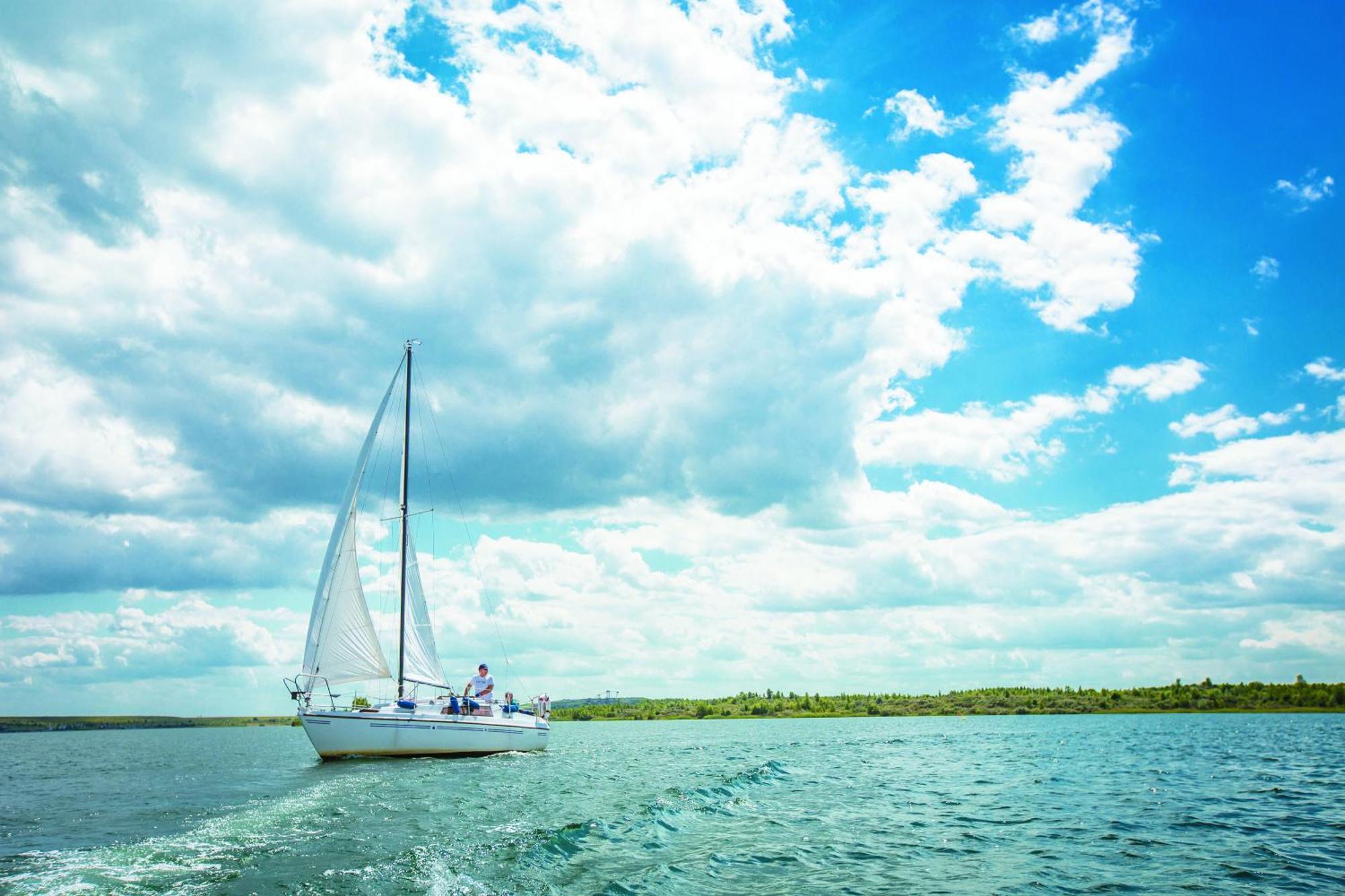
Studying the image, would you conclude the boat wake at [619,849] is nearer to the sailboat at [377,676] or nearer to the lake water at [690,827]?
the lake water at [690,827]

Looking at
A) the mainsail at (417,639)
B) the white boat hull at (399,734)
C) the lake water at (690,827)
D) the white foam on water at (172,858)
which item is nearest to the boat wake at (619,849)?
the lake water at (690,827)

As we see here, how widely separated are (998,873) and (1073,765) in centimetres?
3194

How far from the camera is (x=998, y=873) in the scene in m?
17.6

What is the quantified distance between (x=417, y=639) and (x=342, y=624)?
218 inches

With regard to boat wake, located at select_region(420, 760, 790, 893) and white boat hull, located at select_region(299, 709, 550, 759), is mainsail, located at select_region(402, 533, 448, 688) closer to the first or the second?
white boat hull, located at select_region(299, 709, 550, 759)

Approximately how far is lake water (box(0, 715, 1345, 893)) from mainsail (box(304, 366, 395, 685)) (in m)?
5.48

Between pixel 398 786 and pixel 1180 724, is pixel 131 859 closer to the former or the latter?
pixel 398 786

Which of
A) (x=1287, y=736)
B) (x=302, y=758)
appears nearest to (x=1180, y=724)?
(x=1287, y=736)

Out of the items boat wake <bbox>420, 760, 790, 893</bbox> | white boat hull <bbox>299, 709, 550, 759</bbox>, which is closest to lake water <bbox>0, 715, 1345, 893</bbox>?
boat wake <bbox>420, 760, 790, 893</bbox>

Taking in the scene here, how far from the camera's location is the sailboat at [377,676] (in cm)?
4512

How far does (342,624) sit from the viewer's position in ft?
157

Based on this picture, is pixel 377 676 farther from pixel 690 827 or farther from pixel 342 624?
pixel 690 827

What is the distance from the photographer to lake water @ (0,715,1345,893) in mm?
17297

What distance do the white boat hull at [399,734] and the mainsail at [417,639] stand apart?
4.59 meters
